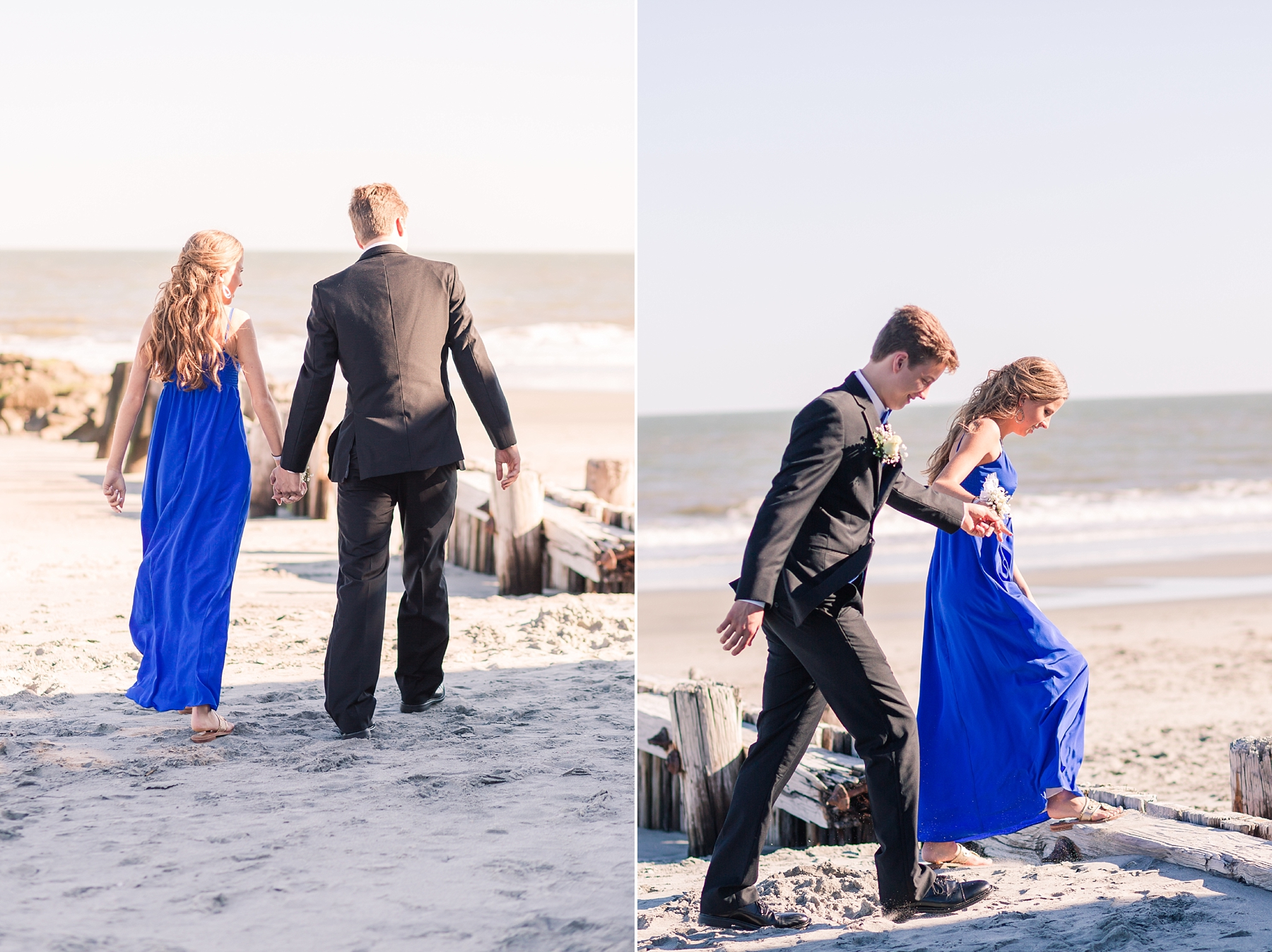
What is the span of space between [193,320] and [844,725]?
2951 mm

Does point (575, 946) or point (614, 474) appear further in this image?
point (614, 474)

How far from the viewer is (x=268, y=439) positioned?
4.61m

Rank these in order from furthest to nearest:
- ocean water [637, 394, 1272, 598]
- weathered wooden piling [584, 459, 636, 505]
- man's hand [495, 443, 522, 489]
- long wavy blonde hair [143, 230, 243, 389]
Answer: ocean water [637, 394, 1272, 598] → weathered wooden piling [584, 459, 636, 505] → man's hand [495, 443, 522, 489] → long wavy blonde hair [143, 230, 243, 389]

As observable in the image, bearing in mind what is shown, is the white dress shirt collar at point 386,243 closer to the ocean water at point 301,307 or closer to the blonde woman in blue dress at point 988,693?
the blonde woman in blue dress at point 988,693

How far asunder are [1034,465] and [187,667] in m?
28.0

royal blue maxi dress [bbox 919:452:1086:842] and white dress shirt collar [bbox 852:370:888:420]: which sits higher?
white dress shirt collar [bbox 852:370:888:420]

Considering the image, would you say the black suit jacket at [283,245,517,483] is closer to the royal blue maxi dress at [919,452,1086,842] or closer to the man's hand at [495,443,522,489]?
the man's hand at [495,443,522,489]

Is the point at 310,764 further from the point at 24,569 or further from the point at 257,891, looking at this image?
the point at 24,569

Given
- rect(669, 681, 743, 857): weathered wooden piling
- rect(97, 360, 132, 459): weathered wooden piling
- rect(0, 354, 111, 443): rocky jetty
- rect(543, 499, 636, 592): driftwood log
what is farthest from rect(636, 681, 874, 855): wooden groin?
rect(0, 354, 111, 443): rocky jetty

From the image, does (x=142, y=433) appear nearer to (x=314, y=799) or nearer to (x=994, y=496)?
(x=314, y=799)

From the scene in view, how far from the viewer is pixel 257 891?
3.38m

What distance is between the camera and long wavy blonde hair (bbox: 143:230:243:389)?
4570mm

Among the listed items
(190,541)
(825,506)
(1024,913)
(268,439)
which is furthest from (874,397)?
(190,541)

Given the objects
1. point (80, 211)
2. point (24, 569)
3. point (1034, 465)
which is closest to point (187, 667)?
point (24, 569)
